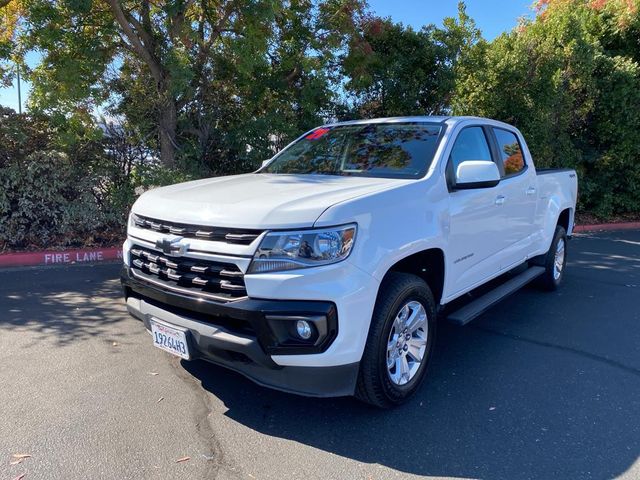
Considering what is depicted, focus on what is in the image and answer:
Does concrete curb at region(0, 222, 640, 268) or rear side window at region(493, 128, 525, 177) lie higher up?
rear side window at region(493, 128, 525, 177)

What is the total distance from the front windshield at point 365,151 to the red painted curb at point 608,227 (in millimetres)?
8348

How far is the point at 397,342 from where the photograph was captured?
10.4 feet

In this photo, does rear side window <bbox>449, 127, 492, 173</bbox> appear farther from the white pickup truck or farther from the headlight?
the headlight

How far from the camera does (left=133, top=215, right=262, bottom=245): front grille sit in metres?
2.75

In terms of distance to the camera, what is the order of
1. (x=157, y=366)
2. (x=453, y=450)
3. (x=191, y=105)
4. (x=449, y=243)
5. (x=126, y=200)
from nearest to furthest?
1. (x=453, y=450)
2. (x=449, y=243)
3. (x=157, y=366)
4. (x=126, y=200)
5. (x=191, y=105)

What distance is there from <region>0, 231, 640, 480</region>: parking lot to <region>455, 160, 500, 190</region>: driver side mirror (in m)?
1.40

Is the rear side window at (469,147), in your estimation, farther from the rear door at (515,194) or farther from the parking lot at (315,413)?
the parking lot at (315,413)

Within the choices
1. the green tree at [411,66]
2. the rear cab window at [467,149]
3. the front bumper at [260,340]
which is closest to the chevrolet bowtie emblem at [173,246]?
the front bumper at [260,340]

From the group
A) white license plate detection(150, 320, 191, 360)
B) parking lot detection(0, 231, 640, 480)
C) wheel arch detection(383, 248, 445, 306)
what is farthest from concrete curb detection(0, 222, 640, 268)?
wheel arch detection(383, 248, 445, 306)

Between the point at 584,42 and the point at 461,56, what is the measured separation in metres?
2.83

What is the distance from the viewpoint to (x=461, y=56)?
10.4m

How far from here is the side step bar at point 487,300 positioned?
3713 mm

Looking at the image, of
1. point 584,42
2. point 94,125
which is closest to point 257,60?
point 94,125

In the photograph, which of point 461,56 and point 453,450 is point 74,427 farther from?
point 461,56
